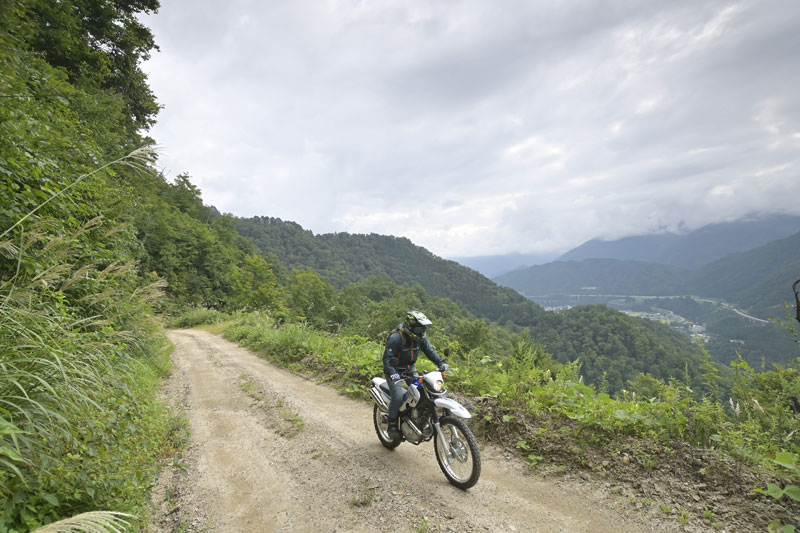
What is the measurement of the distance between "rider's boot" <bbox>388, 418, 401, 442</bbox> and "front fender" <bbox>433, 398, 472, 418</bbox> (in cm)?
96

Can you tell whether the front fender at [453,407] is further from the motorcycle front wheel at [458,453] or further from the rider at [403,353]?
the rider at [403,353]

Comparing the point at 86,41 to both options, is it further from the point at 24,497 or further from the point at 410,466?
the point at 410,466

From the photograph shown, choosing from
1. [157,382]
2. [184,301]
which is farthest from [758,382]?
[184,301]

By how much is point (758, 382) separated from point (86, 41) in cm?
2631

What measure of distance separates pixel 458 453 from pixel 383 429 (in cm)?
167

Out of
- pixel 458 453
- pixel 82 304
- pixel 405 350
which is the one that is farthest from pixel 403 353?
pixel 82 304

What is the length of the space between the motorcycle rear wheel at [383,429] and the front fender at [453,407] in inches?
46.0

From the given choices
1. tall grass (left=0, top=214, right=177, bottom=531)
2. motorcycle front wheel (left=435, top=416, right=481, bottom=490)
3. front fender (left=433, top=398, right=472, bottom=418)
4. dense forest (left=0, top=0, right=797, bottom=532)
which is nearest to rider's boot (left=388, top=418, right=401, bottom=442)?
motorcycle front wheel (left=435, top=416, right=481, bottom=490)

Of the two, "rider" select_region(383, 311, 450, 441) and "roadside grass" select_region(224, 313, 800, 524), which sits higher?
"rider" select_region(383, 311, 450, 441)

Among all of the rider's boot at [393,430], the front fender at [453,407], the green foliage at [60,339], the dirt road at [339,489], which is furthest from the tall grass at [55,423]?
Answer: the front fender at [453,407]

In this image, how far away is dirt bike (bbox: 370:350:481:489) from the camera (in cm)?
419

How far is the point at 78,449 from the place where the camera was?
9.98 feet

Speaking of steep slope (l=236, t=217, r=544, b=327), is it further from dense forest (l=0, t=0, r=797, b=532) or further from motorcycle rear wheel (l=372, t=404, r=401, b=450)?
motorcycle rear wheel (l=372, t=404, r=401, b=450)

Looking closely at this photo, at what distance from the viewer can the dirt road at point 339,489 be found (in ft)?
12.1
